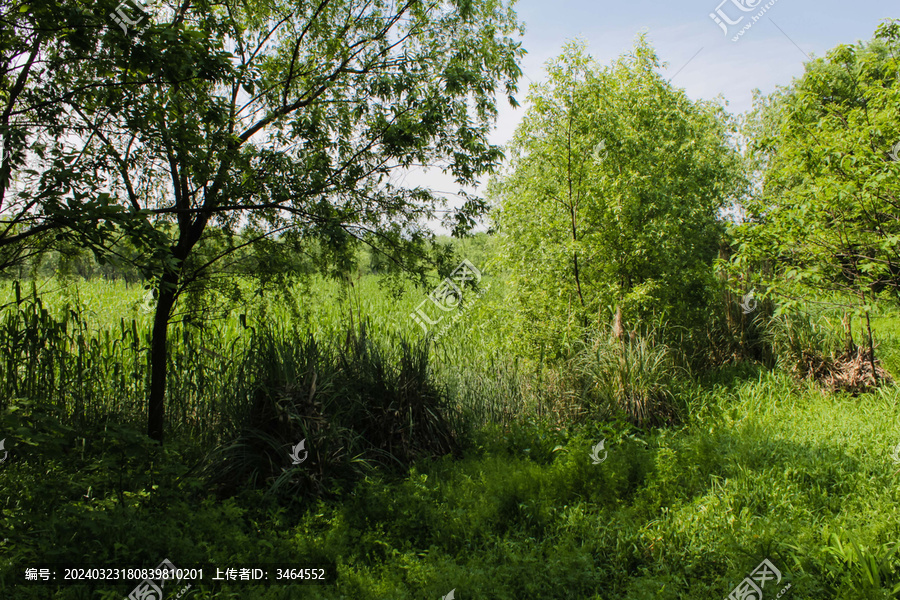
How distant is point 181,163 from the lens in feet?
11.7

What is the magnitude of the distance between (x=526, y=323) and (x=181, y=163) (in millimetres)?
4434

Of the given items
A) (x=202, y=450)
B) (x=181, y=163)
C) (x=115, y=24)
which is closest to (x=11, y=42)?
(x=115, y=24)

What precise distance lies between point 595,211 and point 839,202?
8.66ft

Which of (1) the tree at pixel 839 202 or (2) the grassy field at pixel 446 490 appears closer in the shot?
(2) the grassy field at pixel 446 490

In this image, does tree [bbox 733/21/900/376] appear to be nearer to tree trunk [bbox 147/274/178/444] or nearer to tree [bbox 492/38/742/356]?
tree [bbox 492/38/742/356]

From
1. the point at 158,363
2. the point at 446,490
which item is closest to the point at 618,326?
the point at 446,490

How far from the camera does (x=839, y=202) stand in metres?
4.82

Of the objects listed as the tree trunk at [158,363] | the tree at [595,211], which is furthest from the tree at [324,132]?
the tree at [595,211]

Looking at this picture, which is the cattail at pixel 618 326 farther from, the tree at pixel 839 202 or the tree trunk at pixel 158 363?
the tree trunk at pixel 158 363

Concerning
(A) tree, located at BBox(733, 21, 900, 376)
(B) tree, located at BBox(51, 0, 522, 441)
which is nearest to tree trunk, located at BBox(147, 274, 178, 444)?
(B) tree, located at BBox(51, 0, 522, 441)

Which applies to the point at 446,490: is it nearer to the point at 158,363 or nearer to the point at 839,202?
the point at 158,363

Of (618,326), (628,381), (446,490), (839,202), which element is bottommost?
(446,490)

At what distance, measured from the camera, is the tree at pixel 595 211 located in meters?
6.61

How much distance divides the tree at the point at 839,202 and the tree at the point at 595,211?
1.33m
